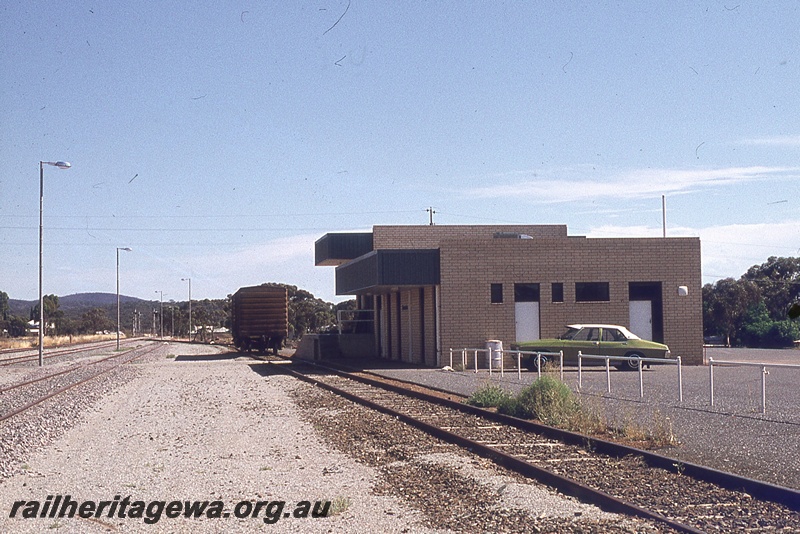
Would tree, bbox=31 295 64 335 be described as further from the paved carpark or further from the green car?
the paved carpark

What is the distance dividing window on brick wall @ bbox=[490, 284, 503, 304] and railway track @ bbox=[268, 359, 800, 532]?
1659 centimetres

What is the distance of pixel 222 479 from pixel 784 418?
936cm

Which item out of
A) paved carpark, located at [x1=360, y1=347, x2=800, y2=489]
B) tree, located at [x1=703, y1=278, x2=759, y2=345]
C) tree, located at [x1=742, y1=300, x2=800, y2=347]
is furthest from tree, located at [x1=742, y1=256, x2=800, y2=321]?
paved carpark, located at [x1=360, y1=347, x2=800, y2=489]

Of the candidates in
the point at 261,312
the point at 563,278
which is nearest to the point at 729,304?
the point at 261,312

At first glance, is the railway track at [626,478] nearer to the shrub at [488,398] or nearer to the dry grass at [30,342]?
the shrub at [488,398]

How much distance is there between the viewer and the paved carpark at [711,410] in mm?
10938

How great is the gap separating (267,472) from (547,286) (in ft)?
76.9

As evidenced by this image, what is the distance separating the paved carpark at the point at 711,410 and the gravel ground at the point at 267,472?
2886 mm

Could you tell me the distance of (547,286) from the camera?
33.2m

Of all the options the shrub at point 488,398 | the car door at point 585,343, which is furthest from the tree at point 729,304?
the shrub at point 488,398

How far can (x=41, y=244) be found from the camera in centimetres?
4191

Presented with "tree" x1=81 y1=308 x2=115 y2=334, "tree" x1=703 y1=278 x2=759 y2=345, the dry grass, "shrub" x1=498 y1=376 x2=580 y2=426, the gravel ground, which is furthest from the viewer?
"tree" x1=81 y1=308 x2=115 y2=334

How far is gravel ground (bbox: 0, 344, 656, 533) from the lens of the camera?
8.26 m

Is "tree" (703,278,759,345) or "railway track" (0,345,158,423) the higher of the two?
"tree" (703,278,759,345)
